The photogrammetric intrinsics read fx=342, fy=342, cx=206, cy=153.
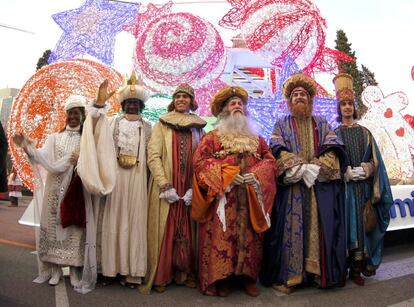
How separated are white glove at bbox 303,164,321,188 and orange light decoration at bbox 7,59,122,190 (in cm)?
288

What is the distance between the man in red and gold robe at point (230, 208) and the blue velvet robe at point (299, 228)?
0.19 metres

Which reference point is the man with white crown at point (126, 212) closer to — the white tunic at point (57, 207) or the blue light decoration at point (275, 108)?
the white tunic at point (57, 207)

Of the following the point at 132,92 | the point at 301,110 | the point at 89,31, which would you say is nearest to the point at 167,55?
the point at 89,31

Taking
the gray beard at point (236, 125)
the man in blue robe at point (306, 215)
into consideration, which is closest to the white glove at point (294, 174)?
the man in blue robe at point (306, 215)

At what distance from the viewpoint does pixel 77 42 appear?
16.4 feet

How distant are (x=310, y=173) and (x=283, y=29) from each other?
279 centimetres

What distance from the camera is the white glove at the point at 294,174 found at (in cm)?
304

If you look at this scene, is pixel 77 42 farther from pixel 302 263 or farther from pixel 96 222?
pixel 302 263

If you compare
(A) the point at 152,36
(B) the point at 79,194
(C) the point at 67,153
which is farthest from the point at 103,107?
(A) the point at 152,36

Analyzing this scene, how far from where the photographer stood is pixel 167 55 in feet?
15.7

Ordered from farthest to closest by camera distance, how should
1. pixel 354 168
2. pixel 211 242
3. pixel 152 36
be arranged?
1. pixel 152 36
2. pixel 354 168
3. pixel 211 242

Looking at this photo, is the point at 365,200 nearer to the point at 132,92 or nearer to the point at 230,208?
the point at 230,208

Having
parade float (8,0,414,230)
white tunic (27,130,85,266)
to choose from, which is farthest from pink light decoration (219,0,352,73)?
white tunic (27,130,85,266)

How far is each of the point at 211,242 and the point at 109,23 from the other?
3.77 metres
